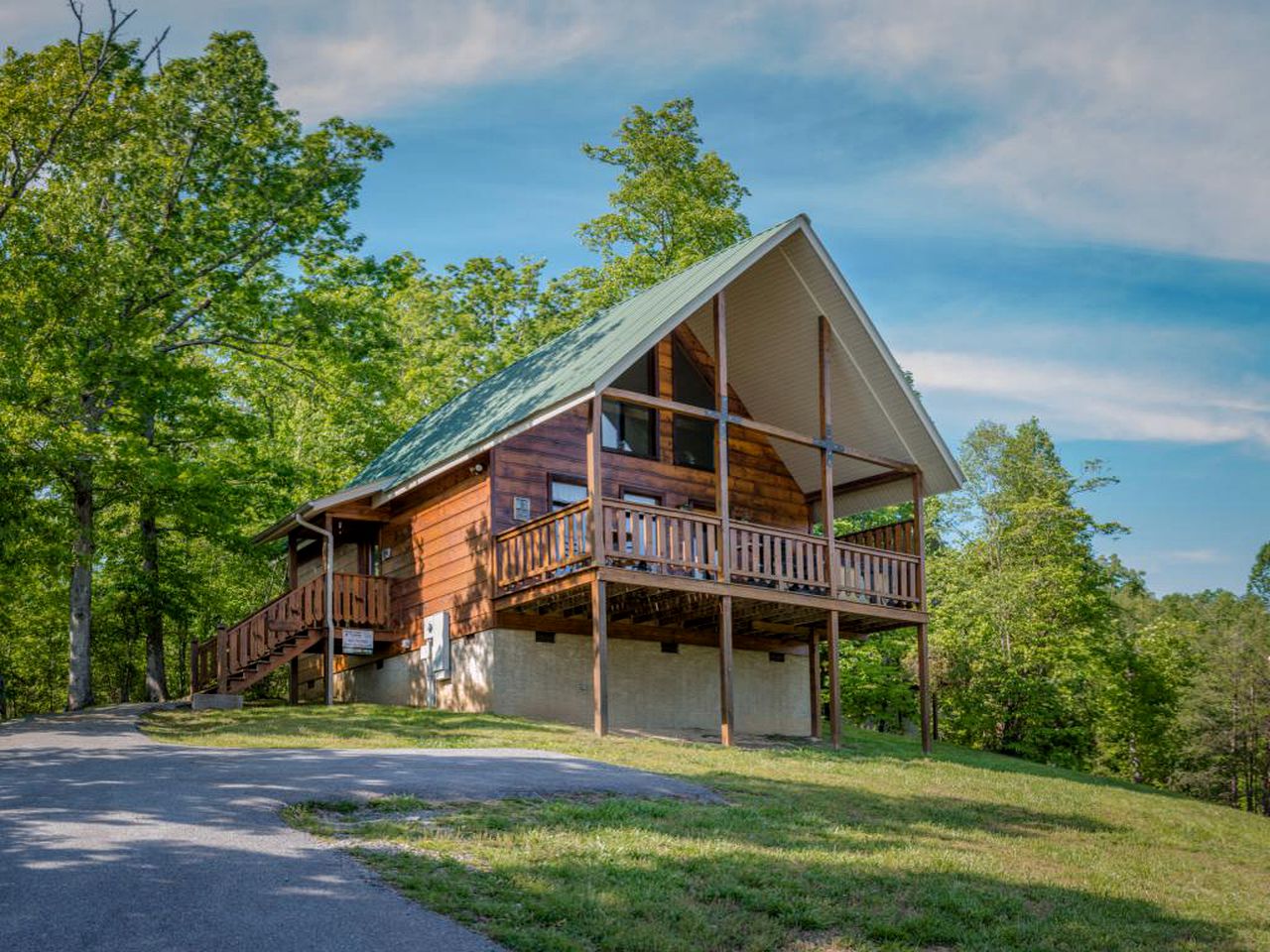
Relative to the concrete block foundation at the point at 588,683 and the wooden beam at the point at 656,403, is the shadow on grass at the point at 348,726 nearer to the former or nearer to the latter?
the concrete block foundation at the point at 588,683

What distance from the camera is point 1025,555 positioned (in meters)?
43.5

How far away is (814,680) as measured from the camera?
2656 centimetres

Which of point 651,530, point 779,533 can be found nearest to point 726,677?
point 651,530

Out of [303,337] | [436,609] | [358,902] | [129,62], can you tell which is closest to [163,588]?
[303,337]

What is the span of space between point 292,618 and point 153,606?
8287mm

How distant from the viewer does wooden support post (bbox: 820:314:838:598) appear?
2253 cm

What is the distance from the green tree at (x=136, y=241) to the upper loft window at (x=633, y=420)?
786 centimetres

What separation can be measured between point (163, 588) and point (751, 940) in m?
25.4

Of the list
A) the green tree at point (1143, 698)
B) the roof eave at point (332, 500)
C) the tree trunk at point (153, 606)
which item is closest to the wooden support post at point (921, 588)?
the roof eave at point (332, 500)

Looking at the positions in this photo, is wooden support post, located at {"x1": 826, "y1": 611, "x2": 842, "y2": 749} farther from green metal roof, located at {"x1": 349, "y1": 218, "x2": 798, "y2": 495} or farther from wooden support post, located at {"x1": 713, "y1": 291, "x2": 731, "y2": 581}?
green metal roof, located at {"x1": 349, "y1": 218, "x2": 798, "y2": 495}

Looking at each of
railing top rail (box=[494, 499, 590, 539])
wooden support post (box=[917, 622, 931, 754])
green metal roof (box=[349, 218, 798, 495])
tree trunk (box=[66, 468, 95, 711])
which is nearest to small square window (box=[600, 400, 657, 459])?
green metal roof (box=[349, 218, 798, 495])

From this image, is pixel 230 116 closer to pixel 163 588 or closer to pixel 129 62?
pixel 129 62

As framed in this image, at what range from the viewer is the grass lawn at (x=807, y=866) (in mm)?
8539

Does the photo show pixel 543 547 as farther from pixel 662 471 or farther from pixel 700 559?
pixel 662 471
